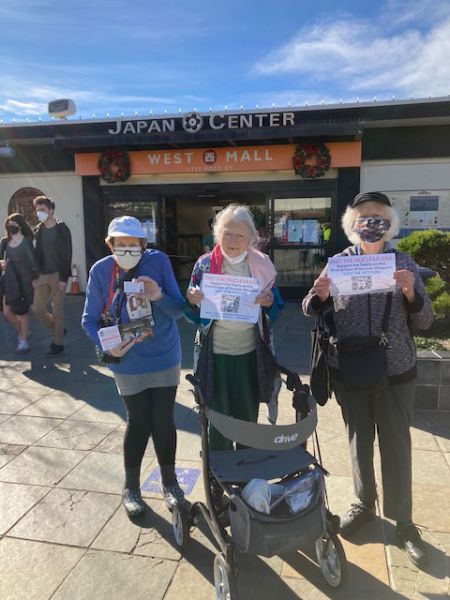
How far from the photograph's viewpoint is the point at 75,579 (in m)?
2.42

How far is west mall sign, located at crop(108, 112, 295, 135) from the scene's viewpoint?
9039 mm

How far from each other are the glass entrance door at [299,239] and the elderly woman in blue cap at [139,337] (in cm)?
765

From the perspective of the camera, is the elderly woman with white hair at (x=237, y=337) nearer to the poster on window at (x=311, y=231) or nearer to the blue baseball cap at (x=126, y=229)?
the blue baseball cap at (x=126, y=229)

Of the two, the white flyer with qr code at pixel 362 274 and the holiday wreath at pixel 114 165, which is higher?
the holiday wreath at pixel 114 165

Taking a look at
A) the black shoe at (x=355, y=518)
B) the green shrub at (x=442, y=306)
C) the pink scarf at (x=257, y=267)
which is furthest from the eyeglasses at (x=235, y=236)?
the green shrub at (x=442, y=306)

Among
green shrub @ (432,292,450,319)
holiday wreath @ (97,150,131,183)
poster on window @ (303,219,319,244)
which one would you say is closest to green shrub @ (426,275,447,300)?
green shrub @ (432,292,450,319)

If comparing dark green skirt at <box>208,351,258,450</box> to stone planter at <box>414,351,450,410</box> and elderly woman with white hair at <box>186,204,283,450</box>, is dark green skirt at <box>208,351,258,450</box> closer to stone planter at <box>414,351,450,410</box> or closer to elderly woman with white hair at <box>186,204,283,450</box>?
elderly woman with white hair at <box>186,204,283,450</box>

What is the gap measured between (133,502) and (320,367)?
1.44 metres

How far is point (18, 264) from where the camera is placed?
6.32 m

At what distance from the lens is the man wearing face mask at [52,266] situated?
20.6 feet

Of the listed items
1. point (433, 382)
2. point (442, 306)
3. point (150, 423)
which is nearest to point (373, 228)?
point (150, 423)

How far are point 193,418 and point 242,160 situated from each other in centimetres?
698

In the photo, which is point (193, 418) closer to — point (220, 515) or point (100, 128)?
point (220, 515)

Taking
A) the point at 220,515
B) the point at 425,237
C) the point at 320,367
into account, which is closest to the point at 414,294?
the point at 320,367
